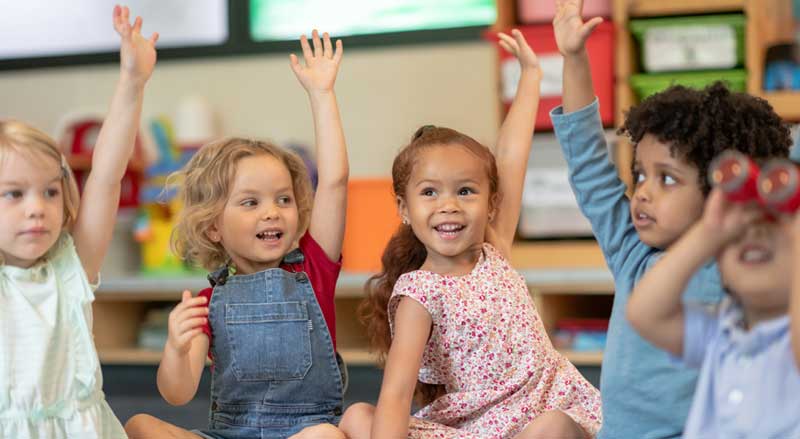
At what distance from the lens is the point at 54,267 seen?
1.54 meters

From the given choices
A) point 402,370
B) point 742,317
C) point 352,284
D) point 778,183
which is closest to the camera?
point 778,183

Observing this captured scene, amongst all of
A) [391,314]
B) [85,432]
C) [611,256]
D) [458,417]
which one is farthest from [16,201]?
[611,256]

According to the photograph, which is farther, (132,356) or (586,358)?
(132,356)

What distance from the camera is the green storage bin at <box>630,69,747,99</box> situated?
2801mm

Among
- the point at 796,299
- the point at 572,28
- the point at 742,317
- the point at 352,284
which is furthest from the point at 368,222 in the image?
the point at 796,299

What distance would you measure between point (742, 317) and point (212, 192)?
0.87 metres

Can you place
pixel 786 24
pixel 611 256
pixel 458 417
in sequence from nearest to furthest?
pixel 611 256 → pixel 458 417 → pixel 786 24

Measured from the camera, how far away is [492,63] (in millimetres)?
3396

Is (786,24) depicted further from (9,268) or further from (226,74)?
(9,268)

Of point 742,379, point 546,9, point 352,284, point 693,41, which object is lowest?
point 352,284

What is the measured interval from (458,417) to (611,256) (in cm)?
34

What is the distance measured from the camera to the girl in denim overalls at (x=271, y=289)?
164 centimetres

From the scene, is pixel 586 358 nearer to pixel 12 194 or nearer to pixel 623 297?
pixel 623 297

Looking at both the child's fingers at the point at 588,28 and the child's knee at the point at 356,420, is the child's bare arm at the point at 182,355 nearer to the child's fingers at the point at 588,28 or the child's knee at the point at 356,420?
the child's knee at the point at 356,420
